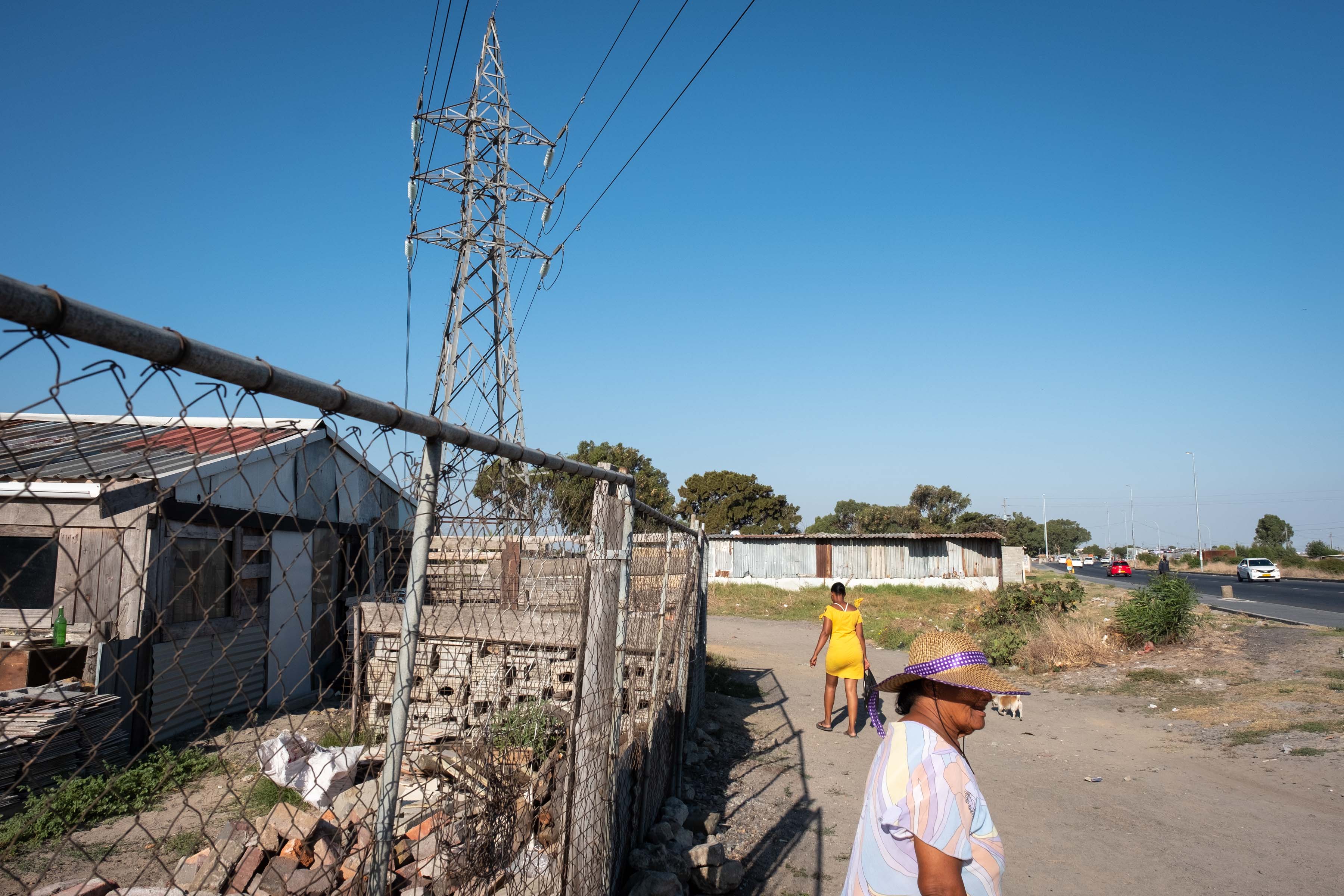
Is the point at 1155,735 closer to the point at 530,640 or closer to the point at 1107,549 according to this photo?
the point at 530,640

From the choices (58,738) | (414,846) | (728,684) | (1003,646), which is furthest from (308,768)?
(1003,646)

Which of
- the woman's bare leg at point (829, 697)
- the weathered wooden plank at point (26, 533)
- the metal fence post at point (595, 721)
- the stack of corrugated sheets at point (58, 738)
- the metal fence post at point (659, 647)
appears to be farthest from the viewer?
the woman's bare leg at point (829, 697)

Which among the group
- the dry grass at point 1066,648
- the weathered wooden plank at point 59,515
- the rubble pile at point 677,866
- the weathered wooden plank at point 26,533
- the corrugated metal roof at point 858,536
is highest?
the corrugated metal roof at point 858,536

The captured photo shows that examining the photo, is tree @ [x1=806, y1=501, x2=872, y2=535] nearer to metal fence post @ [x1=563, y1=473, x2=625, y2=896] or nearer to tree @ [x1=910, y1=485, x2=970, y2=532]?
tree @ [x1=910, y1=485, x2=970, y2=532]

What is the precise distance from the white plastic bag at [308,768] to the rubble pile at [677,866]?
160 centimetres

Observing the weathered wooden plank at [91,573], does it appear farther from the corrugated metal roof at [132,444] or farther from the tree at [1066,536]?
the tree at [1066,536]

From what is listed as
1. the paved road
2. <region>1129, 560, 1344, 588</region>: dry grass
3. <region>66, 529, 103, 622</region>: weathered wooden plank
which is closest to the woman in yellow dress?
<region>66, 529, 103, 622</region>: weathered wooden plank

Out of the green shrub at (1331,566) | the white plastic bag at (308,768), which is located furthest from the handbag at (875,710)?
the green shrub at (1331,566)

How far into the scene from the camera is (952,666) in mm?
2656

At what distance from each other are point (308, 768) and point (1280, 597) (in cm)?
3298

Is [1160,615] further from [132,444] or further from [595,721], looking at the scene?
[132,444]

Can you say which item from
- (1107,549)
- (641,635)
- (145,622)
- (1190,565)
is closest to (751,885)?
(641,635)

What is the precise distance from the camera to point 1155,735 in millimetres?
9109

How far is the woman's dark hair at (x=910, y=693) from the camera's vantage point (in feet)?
8.95
